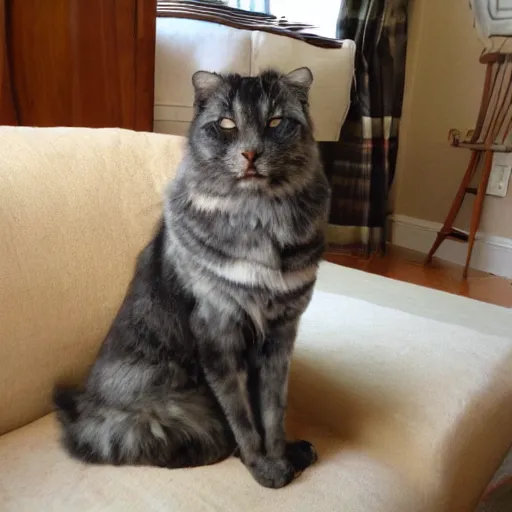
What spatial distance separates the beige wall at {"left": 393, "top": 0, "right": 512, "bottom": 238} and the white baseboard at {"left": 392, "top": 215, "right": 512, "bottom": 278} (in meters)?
0.05

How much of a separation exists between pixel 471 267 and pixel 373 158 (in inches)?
32.5

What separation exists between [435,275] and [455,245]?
1.15ft

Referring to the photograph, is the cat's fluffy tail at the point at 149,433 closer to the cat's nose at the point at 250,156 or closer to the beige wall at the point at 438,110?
the cat's nose at the point at 250,156

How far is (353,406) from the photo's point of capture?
1.03m

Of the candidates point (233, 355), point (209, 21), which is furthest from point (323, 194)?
point (209, 21)

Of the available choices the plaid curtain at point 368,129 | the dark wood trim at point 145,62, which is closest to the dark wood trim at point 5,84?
the dark wood trim at point 145,62

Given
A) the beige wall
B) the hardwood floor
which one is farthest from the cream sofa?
the beige wall

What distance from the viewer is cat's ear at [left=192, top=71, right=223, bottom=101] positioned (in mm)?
880

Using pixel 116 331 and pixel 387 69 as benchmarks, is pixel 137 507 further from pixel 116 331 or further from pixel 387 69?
pixel 387 69

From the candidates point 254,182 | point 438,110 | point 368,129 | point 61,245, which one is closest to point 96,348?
point 61,245

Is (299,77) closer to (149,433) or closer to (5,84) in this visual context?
(149,433)

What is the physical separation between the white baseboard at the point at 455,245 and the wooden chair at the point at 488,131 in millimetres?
168

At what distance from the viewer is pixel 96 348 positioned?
1.06m

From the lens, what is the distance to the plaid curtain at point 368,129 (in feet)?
8.95
